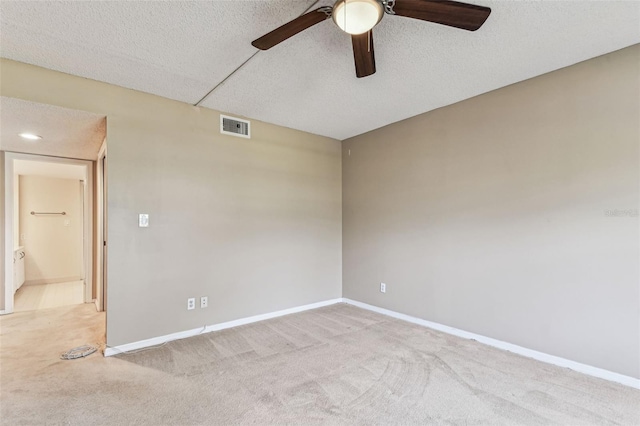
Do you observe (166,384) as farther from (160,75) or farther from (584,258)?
(584,258)

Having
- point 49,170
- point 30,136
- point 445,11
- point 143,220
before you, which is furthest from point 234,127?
point 49,170

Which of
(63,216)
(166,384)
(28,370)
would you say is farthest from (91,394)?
(63,216)

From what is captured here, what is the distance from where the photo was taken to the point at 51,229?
5.88 m

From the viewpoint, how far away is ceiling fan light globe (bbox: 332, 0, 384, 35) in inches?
59.1

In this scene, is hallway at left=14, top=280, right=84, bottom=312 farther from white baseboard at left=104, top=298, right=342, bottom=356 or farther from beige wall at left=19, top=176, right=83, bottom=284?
white baseboard at left=104, top=298, right=342, bottom=356

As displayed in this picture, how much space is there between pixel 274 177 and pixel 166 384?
247cm

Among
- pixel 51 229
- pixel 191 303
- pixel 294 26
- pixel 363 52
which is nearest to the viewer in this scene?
pixel 294 26

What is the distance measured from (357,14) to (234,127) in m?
2.30

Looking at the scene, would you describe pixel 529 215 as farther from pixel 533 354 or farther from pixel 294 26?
Result: pixel 294 26

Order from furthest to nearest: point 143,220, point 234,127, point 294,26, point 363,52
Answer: point 234,127 < point 143,220 < point 363,52 < point 294,26

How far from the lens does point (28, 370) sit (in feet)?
7.75

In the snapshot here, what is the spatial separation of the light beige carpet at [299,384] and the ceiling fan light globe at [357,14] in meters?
2.28

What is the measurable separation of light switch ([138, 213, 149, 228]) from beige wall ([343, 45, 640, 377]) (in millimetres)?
2764

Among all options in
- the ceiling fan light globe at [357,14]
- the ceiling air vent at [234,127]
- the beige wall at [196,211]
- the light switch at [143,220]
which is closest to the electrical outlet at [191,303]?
the beige wall at [196,211]
